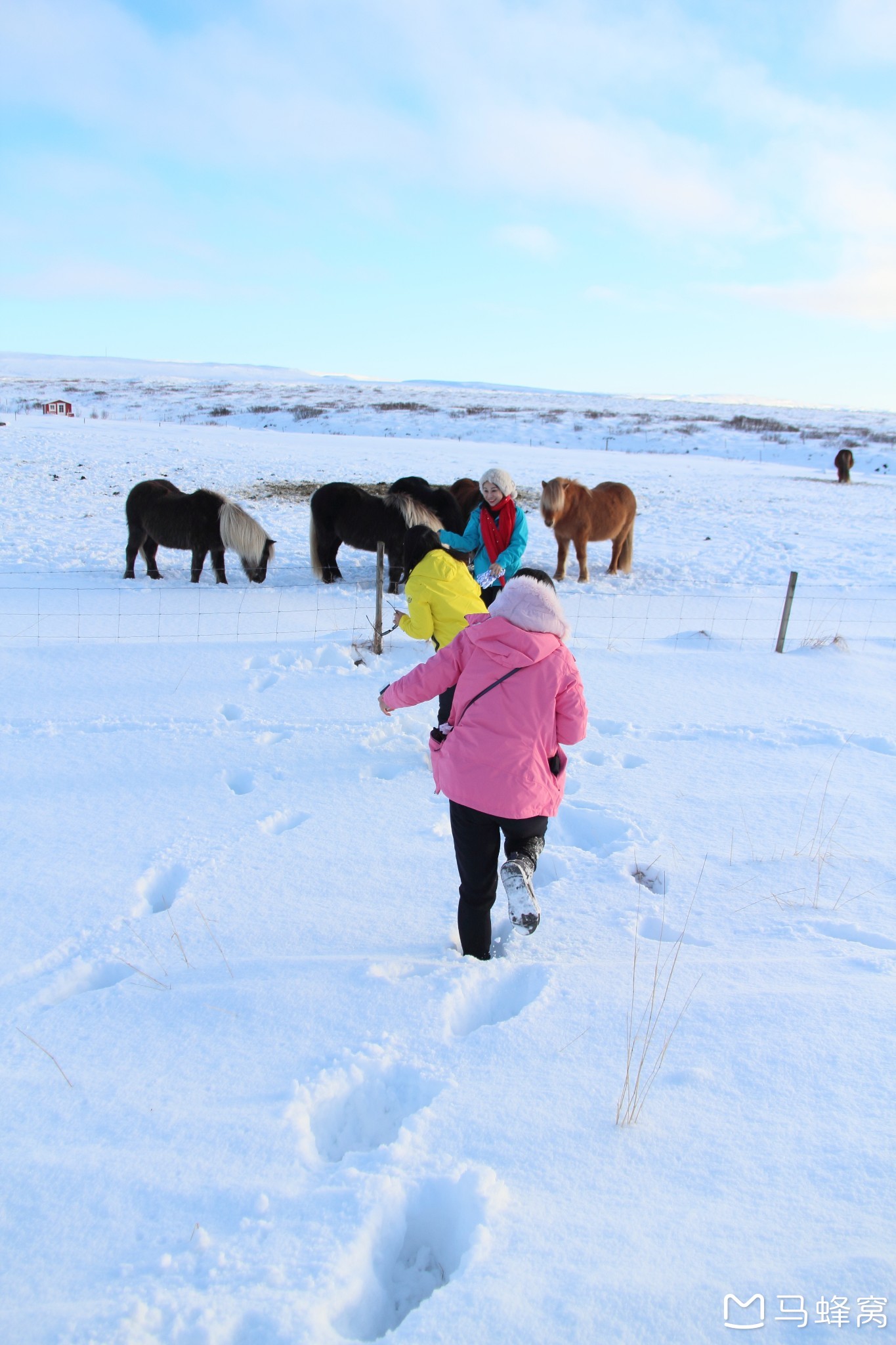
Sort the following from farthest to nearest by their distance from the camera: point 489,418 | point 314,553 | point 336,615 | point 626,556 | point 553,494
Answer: point 489,418 < point 626,556 < point 314,553 < point 553,494 < point 336,615

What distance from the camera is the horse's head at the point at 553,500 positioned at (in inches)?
319

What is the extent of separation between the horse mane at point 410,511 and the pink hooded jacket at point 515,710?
533 cm

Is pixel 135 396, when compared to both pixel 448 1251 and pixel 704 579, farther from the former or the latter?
pixel 448 1251

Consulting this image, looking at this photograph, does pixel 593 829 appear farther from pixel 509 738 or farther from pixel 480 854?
pixel 509 738

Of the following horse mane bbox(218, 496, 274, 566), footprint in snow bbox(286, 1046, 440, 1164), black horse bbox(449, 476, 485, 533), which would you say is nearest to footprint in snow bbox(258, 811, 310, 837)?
footprint in snow bbox(286, 1046, 440, 1164)

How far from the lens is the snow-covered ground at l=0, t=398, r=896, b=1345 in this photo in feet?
5.00

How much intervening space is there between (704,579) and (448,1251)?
28.0 feet

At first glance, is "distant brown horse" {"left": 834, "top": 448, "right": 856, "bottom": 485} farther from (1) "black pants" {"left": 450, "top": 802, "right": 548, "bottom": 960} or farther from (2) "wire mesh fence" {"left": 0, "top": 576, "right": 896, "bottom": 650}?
(1) "black pants" {"left": 450, "top": 802, "right": 548, "bottom": 960}

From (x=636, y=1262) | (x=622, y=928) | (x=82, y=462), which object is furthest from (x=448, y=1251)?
(x=82, y=462)

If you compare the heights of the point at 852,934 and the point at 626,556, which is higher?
the point at 626,556

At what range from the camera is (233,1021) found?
2244 mm

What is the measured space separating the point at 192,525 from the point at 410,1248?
23.1 ft

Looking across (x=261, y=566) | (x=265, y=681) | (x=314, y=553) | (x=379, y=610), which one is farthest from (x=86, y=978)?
(x=314, y=553)

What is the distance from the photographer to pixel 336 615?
23.3 feet
